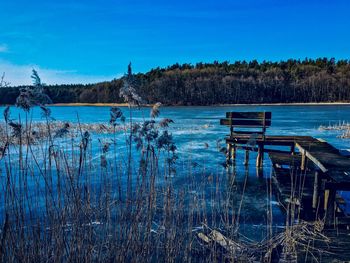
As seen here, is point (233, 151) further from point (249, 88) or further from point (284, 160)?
point (249, 88)

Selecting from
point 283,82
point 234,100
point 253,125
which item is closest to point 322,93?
point 283,82

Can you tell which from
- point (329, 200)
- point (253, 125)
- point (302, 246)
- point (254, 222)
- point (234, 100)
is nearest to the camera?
point (302, 246)

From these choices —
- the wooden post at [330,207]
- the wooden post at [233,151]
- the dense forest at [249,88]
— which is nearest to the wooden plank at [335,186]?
the wooden post at [330,207]

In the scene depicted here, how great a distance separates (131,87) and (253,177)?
929cm

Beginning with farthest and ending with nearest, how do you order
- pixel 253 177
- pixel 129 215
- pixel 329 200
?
pixel 253 177 → pixel 329 200 → pixel 129 215

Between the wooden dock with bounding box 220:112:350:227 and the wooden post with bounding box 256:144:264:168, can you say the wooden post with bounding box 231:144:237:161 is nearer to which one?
the wooden dock with bounding box 220:112:350:227

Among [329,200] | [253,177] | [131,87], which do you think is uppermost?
[131,87]

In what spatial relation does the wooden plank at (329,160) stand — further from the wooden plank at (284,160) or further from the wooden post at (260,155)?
the wooden post at (260,155)

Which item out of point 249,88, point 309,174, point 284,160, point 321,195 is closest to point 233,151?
point 284,160

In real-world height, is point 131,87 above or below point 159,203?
above

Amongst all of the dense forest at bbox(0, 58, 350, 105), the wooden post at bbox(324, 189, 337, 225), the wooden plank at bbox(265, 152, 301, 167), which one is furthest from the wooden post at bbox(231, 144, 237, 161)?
the dense forest at bbox(0, 58, 350, 105)

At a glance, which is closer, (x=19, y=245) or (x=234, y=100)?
(x=19, y=245)

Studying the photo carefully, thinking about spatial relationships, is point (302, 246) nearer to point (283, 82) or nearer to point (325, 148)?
point (325, 148)

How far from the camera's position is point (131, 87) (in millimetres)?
3822
